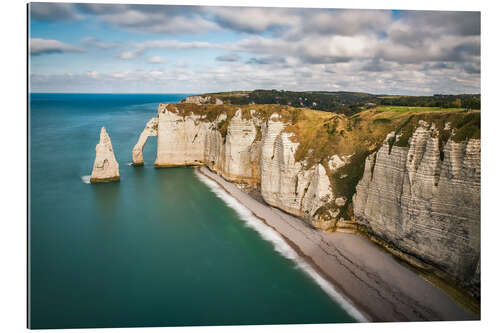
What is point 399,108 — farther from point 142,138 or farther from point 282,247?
point 142,138

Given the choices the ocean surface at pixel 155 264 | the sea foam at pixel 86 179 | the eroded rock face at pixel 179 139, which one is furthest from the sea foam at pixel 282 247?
the sea foam at pixel 86 179

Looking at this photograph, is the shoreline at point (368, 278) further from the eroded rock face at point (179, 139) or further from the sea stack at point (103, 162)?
the eroded rock face at point (179, 139)

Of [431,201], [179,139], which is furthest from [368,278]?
[179,139]

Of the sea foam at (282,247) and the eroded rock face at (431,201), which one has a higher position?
the eroded rock face at (431,201)

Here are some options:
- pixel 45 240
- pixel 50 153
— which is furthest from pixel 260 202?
pixel 50 153

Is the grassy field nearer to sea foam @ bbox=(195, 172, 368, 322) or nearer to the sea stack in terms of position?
sea foam @ bbox=(195, 172, 368, 322)

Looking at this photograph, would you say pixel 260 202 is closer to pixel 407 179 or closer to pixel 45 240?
pixel 407 179
